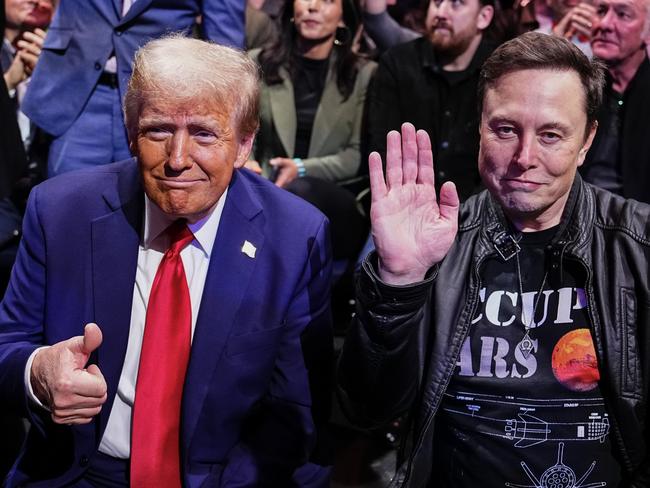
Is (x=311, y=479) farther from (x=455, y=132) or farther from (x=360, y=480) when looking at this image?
(x=455, y=132)

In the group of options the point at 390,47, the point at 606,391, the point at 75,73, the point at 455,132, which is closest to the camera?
the point at 606,391

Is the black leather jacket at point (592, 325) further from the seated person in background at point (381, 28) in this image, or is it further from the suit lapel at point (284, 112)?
the seated person in background at point (381, 28)

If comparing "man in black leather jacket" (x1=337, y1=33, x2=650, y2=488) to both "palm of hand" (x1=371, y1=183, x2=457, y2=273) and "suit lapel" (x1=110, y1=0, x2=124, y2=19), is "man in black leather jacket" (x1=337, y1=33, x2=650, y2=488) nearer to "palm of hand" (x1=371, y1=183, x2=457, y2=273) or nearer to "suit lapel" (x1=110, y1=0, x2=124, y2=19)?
"palm of hand" (x1=371, y1=183, x2=457, y2=273)

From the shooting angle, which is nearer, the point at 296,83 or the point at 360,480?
the point at 360,480

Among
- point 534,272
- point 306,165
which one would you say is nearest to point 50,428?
point 534,272

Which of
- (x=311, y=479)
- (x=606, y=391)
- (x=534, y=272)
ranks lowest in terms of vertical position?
(x=311, y=479)

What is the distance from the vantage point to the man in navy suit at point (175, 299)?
2.04 m

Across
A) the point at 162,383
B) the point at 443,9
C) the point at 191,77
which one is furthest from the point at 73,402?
the point at 443,9

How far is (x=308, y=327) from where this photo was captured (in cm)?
219

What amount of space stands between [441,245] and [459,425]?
1.65ft

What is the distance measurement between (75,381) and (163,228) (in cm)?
49

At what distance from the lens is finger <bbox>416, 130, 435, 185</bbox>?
6.21 ft

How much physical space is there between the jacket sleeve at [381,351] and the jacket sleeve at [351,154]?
5.67 ft

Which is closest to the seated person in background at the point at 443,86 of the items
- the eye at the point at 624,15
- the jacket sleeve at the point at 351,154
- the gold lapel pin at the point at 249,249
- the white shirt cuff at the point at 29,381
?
the jacket sleeve at the point at 351,154
